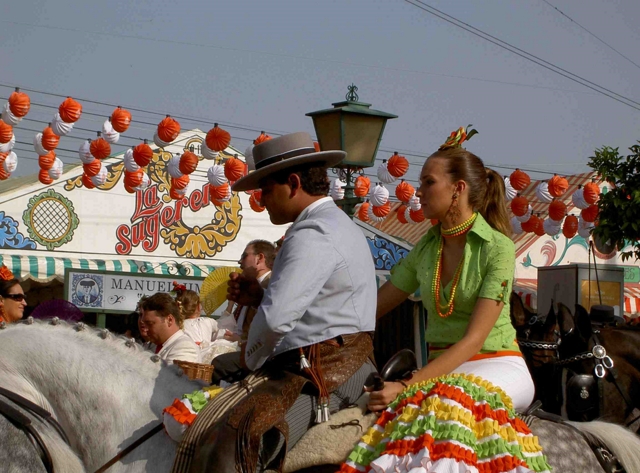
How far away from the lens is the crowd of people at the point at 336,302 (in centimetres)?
311

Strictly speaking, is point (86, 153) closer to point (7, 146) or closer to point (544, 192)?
point (7, 146)

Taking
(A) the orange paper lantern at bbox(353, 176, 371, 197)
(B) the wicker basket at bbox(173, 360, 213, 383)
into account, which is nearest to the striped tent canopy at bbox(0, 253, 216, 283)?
(A) the orange paper lantern at bbox(353, 176, 371, 197)

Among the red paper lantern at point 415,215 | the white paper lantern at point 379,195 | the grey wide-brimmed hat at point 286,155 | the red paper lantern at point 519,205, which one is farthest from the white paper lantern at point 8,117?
the grey wide-brimmed hat at point 286,155

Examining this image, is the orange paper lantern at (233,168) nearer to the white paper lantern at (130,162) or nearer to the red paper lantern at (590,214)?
the white paper lantern at (130,162)

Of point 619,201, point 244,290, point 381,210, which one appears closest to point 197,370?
point 244,290

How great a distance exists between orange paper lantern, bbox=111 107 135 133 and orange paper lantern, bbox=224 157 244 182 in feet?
6.26

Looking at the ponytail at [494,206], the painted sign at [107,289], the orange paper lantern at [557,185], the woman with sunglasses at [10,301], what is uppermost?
the orange paper lantern at [557,185]

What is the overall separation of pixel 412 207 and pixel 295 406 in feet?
41.0

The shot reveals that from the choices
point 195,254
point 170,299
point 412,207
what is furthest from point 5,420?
point 195,254

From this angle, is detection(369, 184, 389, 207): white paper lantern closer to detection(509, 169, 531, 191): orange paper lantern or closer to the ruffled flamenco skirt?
detection(509, 169, 531, 191): orange paper lantern

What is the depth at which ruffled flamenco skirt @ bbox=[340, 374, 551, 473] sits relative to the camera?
3.11m

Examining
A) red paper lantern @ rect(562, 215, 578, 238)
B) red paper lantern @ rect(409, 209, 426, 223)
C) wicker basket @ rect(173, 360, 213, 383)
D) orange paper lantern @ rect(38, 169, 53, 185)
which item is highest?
orange paper lantern @ rect(38, 169, 53, 185)

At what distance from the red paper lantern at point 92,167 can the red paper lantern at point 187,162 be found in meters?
1.45

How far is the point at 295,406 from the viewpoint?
3.25m
